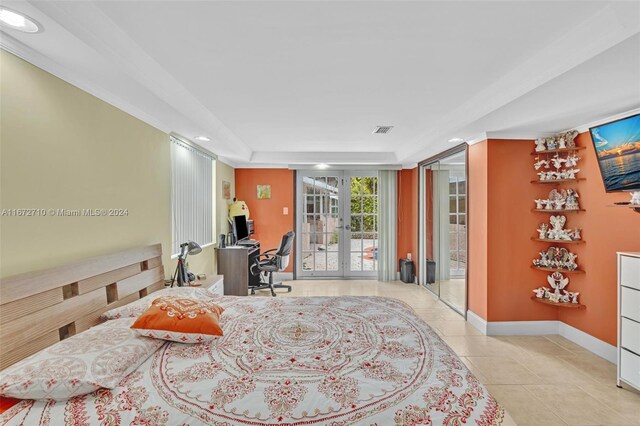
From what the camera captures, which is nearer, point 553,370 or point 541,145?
point 553,370

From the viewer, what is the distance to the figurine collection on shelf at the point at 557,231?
3.44 m

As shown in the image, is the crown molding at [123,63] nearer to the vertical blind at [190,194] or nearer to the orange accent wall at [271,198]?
the vertical blind at [190,194]

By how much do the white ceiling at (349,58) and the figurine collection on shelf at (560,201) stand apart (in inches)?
27.9

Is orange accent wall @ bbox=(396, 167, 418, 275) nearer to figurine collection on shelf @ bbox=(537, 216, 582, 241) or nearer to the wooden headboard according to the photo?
figurine collection on shelf @ bbox=(537, 216, 582, 241)

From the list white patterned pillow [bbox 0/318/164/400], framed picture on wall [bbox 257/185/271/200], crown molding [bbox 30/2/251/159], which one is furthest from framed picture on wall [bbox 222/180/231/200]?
white patterned pillow [bbox 0/318/164/400]

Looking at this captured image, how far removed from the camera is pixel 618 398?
249cm

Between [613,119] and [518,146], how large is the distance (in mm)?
888

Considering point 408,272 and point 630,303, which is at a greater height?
point 630,303

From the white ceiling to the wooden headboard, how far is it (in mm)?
1218

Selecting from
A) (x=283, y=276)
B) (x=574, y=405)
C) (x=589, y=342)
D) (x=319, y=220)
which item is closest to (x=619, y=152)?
(x=589, y=342)

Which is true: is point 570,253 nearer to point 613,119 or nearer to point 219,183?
point 613,119

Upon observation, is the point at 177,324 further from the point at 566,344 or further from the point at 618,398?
the point at 566,344

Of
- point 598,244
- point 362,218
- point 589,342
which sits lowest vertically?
point 589,342

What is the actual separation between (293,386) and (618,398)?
2.78 metres
